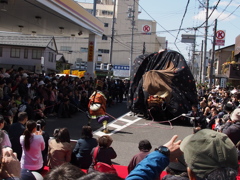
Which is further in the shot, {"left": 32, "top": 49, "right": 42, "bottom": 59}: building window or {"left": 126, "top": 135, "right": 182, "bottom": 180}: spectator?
{"left": 32, "top": 49, "right": 42, "bottom": 59}: building window

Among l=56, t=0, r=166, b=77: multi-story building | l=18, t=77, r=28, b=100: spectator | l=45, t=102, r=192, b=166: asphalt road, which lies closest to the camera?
l=45, t=102, r=192, b=166: asphalt road

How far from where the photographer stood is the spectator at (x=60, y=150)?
513 cm

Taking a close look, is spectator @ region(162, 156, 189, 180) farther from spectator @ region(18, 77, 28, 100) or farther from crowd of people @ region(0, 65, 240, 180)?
spectator @ region(18, 77, 28, 100)

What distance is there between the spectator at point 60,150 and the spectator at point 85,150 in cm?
26

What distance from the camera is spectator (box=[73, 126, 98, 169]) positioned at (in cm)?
542

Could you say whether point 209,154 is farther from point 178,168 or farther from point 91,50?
point 91,50

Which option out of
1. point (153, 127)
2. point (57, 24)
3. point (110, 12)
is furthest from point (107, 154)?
point (110, 12)

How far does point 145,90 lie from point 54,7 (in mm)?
5883

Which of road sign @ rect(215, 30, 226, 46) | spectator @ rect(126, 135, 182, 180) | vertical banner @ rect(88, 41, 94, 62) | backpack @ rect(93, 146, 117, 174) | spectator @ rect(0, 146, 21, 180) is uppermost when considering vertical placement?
road sign @ rect(215, 30, 226, 46)

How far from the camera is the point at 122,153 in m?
7.92

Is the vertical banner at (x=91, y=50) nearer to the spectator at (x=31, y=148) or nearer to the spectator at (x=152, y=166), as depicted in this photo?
the spectator at (x=31, y=148)

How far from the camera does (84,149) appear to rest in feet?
17.9

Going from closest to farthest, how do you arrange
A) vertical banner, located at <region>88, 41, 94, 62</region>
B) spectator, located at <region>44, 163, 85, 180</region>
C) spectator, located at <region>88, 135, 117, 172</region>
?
spectator, located at <region>44, 163, 85, 180</region>
spectator, located at <region>88, 135, 117, 172</region>
vertical banner, located at <region>88, 41, 94, 62</region>

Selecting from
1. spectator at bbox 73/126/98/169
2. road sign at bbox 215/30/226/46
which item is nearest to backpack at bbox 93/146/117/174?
spectator at bbox 73/126/98/169
